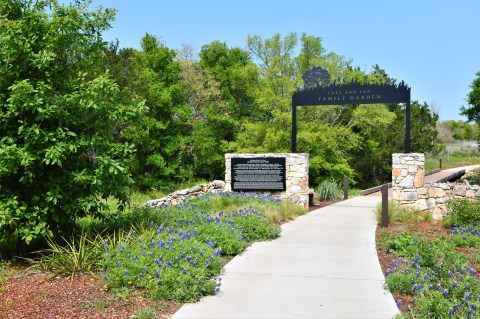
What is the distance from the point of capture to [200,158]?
2961 cm

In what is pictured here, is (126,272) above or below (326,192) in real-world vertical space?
above

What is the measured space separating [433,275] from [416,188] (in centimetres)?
803

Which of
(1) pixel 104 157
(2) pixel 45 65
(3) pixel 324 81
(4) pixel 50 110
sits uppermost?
(3) pixel 324 81

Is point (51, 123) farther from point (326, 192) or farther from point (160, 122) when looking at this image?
point (160, 122)

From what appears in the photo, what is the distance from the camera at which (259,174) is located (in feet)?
51.0

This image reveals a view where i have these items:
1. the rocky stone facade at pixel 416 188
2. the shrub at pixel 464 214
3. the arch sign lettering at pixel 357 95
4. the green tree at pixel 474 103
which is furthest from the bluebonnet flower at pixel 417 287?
the green tree at pixel 474 103

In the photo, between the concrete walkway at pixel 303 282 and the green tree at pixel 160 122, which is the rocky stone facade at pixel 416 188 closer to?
the concrete walkway at pixel 303 282

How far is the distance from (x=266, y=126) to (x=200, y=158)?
5599mm

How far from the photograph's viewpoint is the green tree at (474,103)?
23.9 meters

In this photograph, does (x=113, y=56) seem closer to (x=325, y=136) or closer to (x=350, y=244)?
(x=325, y=136)

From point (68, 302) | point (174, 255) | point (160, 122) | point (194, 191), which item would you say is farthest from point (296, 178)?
point (160, 122)

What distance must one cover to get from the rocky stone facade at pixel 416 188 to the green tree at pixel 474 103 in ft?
39.7

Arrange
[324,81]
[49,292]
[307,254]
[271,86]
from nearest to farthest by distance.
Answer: [49,292] < [307,254] < [324,81] < [271,86]

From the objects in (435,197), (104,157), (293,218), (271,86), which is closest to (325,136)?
(271,86)
